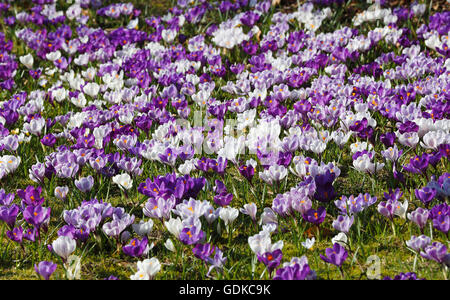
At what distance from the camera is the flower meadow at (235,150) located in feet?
9.11

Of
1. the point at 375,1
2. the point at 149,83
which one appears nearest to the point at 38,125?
the point at 149,83

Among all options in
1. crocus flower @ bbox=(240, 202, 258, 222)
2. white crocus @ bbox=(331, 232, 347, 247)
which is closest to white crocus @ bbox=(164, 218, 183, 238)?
crocus flower @ bbox=(240, 202, 258, 222)

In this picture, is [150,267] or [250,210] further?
[250,210]

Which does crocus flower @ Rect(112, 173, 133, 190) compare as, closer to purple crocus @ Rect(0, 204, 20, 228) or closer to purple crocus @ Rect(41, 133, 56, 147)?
purple crocus @ Rect(0, 204, 20, 228)

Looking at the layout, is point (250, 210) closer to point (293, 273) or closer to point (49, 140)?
point (293, 273)

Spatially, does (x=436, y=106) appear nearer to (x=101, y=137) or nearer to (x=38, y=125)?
(x=101, y=137)

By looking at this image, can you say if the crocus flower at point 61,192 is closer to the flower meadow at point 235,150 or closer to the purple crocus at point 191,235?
the flower meadow at point 235,150

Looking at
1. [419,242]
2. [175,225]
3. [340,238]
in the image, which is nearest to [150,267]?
[175,225]

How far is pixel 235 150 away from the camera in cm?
→ 347

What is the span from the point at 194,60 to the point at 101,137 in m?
1.86

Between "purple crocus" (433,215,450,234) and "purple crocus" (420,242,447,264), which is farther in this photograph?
"purple crocus" (433,215,450,234)

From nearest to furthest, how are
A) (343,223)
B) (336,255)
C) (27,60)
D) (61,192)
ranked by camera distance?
(336,255) < (343,223) < (61,192) < (27,60)

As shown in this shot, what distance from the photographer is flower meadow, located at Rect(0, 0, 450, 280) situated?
2777 millimetres

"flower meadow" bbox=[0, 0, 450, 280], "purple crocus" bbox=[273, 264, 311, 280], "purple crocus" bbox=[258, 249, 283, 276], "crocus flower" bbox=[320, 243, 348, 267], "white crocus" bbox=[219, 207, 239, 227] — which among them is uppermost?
"purple crocus" bbox=[273, 264, 311, 280]
